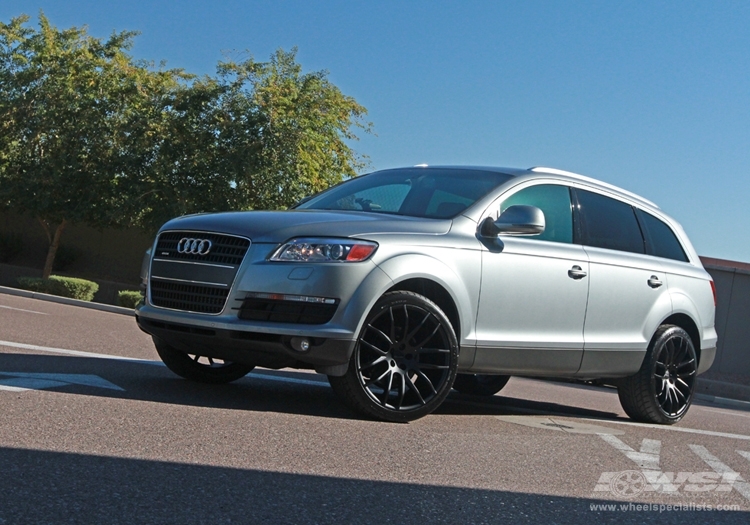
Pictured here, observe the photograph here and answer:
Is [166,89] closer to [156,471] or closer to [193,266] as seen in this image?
[193,266]

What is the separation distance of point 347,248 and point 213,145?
24230mm

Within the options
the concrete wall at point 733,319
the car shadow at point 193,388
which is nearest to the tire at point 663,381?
the car shadow at point 193,388

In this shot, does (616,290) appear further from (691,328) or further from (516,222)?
(516,222)

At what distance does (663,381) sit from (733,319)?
15308mm

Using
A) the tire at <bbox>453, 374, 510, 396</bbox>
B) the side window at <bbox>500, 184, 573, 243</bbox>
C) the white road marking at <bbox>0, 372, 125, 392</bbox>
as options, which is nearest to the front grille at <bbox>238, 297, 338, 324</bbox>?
the white road marking at <bbox>0, 372, 125, 392</bbox>

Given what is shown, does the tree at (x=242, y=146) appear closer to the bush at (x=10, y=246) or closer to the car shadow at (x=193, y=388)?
the bush at (x=10, y=246)

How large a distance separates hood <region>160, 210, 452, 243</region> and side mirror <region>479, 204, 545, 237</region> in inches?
11.6

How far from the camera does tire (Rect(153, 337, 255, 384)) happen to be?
706cm

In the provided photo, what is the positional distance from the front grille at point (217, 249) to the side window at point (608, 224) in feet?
9.33

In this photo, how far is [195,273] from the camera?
6.19m

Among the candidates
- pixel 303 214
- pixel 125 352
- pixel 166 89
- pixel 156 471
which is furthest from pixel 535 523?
pixel 166 89

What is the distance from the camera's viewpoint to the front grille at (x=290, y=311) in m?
5.80

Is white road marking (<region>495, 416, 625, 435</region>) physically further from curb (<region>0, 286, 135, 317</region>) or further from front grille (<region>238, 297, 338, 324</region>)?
curb (<region>0, 286, 135, 317</region>)

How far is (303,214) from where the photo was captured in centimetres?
639
